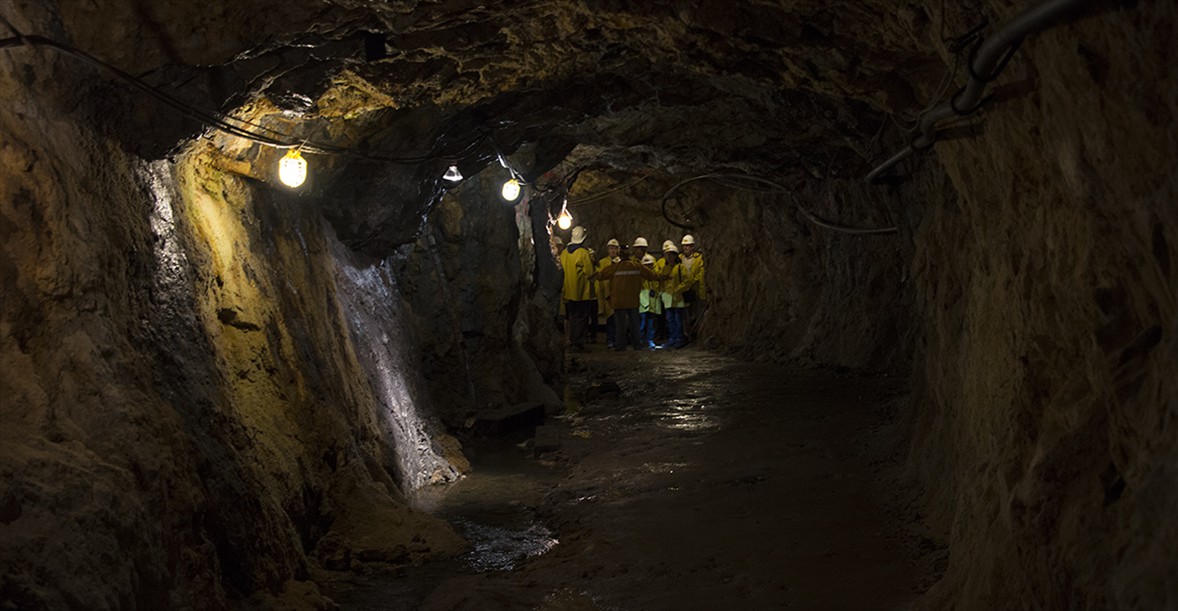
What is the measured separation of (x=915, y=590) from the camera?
436 centimetres

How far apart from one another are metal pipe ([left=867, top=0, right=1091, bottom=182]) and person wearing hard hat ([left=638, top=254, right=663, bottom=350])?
14.5m

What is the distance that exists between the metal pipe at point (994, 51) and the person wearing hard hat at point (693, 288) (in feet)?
48.5

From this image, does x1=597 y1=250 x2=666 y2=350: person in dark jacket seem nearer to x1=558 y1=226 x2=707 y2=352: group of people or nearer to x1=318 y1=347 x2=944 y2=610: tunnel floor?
x1=558 y1=226 x2=707 y2=352: group of people

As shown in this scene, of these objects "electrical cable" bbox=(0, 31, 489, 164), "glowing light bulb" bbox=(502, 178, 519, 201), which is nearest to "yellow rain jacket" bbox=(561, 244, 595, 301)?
"glowing light bulb" bbox=(502, 178, 519, 201)

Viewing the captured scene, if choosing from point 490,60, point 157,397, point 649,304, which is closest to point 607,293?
point 649,304

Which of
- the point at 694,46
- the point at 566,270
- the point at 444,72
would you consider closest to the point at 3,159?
the point at 444,72

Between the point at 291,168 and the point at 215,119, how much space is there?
1490mm

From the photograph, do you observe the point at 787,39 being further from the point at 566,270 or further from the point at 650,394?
the point at 566,270

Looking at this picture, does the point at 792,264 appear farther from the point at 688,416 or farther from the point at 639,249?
the point at 688,416

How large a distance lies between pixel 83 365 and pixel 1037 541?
373cm

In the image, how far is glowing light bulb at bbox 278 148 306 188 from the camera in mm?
6477

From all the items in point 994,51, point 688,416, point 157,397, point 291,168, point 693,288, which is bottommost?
point 688,416

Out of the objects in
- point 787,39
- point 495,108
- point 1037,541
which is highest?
point 495,108

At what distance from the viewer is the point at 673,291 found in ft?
61.6
